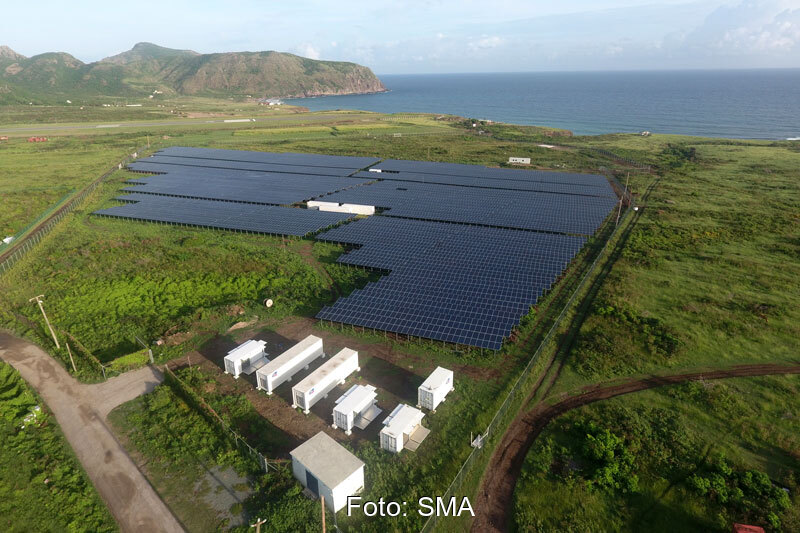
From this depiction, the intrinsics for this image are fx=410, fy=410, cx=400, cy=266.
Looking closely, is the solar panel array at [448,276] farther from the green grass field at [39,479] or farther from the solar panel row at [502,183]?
the solar panel row at [502,183]

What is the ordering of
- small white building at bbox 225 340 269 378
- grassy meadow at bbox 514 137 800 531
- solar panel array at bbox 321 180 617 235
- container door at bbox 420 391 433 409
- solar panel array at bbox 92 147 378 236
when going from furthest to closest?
solar panel array at bbox 92 147 378 236
solar panel array at bbox 321 180 617 235
small white building at bbox 225 340 269 378
container door at bbox 420 391 433 409
grassy meadow at bbox 514 137 800 531

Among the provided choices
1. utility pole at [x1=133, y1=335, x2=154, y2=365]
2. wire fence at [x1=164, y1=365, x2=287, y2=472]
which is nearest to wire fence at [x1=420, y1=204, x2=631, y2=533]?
wire fence at [x1=164, y1=365, x2=287, y2=472]

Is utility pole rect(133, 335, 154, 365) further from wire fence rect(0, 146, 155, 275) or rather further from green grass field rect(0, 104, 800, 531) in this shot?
wire fence rect(0, 146, 155, 275)

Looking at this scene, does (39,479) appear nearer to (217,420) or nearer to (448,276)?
(217,420)

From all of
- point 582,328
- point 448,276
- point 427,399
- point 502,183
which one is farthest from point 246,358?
point 502,183

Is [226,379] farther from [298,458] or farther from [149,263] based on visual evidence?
[149,263]

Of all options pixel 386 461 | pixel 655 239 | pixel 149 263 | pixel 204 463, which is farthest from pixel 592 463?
pixel 149 263

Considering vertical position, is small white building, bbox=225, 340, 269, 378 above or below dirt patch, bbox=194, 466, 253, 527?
above
